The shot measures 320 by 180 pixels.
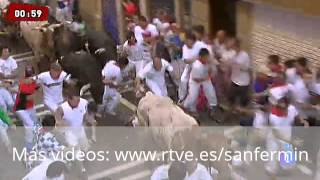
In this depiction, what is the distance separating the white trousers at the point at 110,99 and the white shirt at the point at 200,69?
53.7 inches

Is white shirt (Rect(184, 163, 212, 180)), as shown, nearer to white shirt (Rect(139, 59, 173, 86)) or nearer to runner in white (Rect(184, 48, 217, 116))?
runner in white (Rect(184, 48, 217, 116))

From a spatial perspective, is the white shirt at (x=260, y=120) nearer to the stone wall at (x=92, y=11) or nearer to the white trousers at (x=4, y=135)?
the white trousers at (x=4, y=135)

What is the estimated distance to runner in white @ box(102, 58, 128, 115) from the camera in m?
11.9

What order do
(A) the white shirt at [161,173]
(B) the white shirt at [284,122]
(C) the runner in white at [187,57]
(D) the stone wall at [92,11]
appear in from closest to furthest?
1. (A) the white shirt at [161,173]
2. (B) the white shirt at [284,122]
3. (C) the runner in white at [187,57]
4. (D) the stone wall at [92,11]

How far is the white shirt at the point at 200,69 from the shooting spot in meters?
11.3

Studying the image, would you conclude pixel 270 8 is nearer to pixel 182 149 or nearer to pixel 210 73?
pixel 210 73

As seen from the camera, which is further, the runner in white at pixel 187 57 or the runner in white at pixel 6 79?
the runner in white at pixel 187 57

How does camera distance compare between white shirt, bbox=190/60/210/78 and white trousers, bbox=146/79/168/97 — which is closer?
white trousers, bbox=146/79/168/97

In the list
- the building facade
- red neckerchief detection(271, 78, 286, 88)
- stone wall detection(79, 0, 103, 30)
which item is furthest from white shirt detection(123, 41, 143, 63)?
stone wall detection(79, 0, 103, 30)

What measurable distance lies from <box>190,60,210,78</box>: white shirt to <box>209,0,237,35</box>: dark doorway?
6.93 feet

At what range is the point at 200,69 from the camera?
11.3 meters

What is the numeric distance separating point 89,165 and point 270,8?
15.7 ft

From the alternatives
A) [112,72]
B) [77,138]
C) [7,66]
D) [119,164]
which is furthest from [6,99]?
[119,164]

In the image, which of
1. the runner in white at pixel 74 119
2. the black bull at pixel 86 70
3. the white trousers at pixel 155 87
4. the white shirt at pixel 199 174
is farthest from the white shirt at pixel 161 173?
the black bull at pixel 86 70
